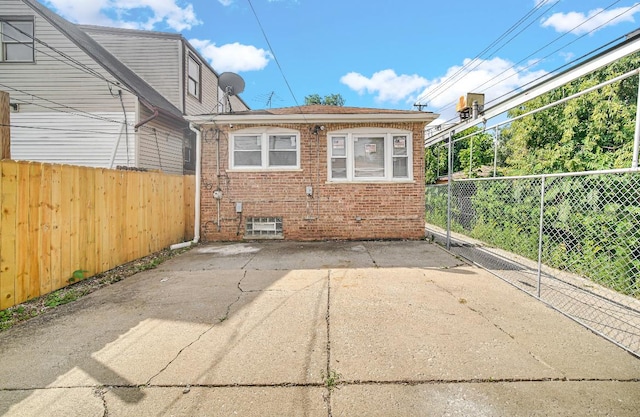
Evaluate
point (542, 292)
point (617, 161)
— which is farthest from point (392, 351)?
point (617, 161)

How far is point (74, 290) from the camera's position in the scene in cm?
459

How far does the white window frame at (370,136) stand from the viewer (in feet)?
27.8

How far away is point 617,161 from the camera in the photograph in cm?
648

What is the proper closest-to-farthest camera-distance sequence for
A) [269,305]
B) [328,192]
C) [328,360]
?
1. [328,360]
2. [269,305]
3. [328,192]

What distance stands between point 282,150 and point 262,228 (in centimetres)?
219

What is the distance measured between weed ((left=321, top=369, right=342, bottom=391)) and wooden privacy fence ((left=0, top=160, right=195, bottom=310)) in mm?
3876

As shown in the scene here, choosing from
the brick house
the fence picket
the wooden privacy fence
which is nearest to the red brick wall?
the brick house

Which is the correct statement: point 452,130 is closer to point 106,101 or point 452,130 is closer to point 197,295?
point 197,295

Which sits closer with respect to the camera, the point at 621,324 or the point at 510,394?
the point at 510,394

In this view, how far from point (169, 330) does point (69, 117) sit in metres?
9.83

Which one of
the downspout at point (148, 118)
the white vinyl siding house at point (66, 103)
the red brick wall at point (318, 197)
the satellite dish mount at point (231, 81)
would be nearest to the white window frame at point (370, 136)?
the red brick wall at point (318, 197)

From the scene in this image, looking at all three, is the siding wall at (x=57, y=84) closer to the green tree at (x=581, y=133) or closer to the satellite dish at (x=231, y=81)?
the satellite dish at (x=231, y=81)

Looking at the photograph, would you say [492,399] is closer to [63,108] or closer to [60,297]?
[60,297]

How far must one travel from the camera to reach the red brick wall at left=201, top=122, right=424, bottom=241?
8508 mm
